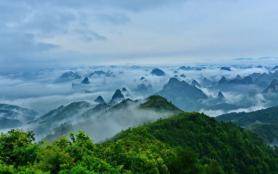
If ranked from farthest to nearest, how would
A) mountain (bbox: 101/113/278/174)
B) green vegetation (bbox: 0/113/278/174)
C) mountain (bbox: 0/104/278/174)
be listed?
mountain (bbox: 101/113/278/174) < mountain (bbox: 0/104/278/174) < green vegetation (bbox: 0/113/278/174)

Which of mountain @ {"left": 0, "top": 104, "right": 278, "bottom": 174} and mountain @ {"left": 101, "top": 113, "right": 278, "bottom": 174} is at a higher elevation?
mountain @ {"left": 0, "top": 104, "right": 278, "bottom": 174}

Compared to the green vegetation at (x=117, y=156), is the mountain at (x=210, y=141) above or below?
below

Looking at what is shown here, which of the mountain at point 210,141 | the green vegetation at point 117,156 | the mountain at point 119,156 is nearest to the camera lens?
the green vegetation at point 117,156

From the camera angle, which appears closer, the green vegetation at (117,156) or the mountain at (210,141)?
the green vegetation at (117,156)

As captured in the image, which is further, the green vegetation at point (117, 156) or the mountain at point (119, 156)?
the mountain at point (119, 156)

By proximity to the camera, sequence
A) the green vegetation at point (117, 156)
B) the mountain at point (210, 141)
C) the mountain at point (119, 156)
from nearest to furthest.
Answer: the green vegetation at point (117, 156), the mountain at point (119, 156), the mountain at point (210, 141)

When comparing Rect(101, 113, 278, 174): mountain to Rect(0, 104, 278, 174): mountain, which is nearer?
Rect(0, 104, 278, 174): mountain

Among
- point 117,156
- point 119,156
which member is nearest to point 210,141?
point 117,156

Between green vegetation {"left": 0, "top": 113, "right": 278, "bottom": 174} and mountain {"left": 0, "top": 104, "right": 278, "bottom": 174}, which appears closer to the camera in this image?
green vegetation {"left": 0, "top": 113, "right": 278, "bottom": 174}

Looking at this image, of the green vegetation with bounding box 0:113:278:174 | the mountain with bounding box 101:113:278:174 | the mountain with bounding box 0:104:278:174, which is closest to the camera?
the green vegetation with bounding box 0:113:278:174

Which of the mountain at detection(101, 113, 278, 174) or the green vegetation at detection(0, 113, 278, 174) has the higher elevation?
the green vegetation at detection(0, 113, 278, 174)

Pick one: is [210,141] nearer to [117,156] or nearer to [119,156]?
[117,156]
